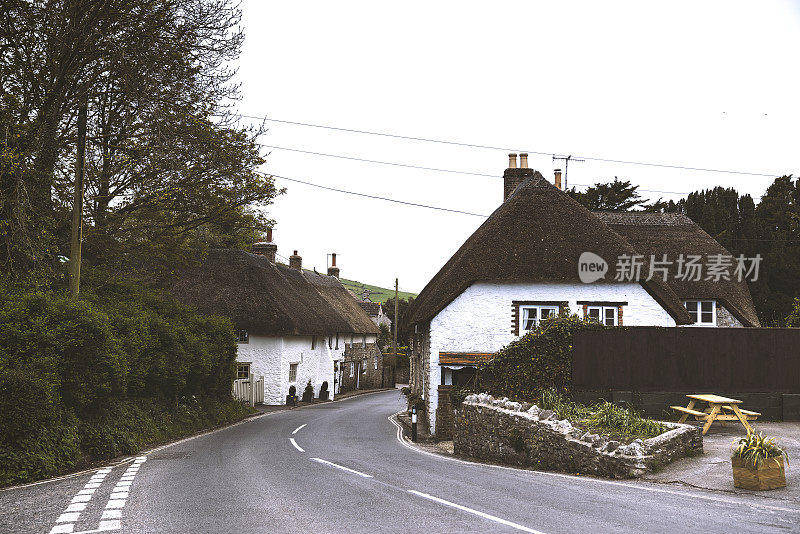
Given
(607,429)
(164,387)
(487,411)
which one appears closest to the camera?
(607,429)

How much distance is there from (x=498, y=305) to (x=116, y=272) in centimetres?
1314

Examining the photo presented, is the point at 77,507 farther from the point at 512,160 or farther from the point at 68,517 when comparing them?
the point at 512,160

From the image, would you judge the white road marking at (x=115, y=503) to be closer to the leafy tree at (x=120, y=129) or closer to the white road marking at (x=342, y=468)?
the white road marking at (x=342, y=468)

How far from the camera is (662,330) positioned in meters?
19.5

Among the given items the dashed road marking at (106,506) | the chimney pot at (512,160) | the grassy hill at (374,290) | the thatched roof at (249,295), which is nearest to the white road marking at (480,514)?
the dashed road marking at (106,506)

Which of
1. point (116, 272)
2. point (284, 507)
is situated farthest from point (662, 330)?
point (116, 272)

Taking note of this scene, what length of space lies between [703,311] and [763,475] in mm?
23843

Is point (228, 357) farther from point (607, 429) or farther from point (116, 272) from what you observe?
point (607, 429)

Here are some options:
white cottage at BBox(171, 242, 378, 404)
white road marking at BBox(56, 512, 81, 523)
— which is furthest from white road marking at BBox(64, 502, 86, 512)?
white cottage at BBox(171, 242, 378, 404)

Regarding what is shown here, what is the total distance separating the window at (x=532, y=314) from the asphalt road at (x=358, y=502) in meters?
9.94

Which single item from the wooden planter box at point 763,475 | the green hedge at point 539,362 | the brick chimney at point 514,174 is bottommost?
the wooden planter box at point 763,475

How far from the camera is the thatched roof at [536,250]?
78.1 feet

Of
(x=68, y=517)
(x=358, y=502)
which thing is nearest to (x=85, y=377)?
(x=68, y=517)

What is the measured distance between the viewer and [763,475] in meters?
9.70
